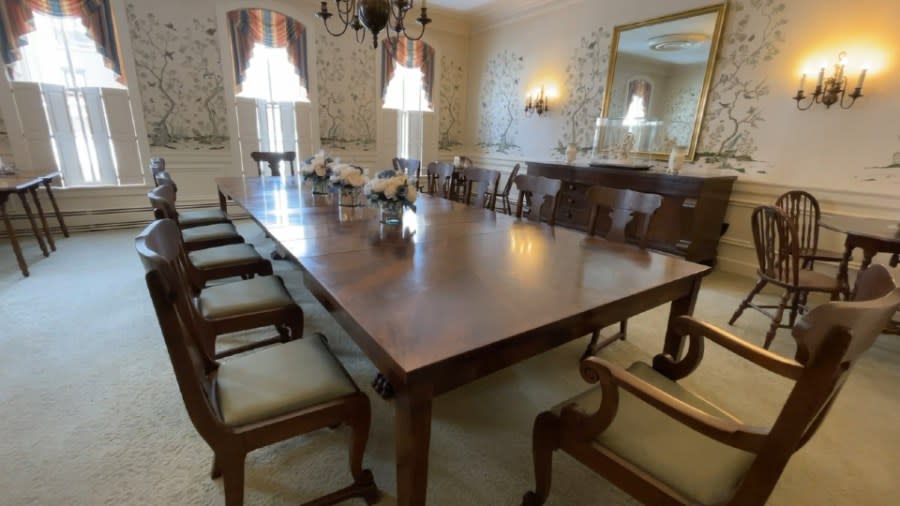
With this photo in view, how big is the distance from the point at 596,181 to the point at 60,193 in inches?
224

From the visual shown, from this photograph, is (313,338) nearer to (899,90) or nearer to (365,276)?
(365,276)

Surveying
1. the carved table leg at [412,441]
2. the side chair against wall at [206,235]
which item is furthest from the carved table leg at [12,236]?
the carved table leg at [412,441]

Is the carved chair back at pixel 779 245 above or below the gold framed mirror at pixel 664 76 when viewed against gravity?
below

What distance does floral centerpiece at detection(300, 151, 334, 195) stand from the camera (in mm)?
2699

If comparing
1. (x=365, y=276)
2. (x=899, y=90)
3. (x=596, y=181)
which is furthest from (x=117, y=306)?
(x=899, y=90)

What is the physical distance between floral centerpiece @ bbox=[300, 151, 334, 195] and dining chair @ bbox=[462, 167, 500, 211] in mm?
1081

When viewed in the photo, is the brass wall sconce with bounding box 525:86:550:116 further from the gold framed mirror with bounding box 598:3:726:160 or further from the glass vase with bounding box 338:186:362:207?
the glass vase with bounding box 338:186:362:207

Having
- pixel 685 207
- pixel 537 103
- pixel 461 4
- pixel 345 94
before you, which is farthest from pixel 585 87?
pixel 345 94

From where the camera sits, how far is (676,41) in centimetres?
368

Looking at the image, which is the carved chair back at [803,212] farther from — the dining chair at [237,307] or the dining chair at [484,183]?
the dining chair at [237,307]

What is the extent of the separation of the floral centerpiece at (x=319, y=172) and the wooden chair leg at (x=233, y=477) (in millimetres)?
2021

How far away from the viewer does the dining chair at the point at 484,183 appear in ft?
9.45

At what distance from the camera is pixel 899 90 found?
266cm

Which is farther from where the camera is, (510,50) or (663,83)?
(510,50)
